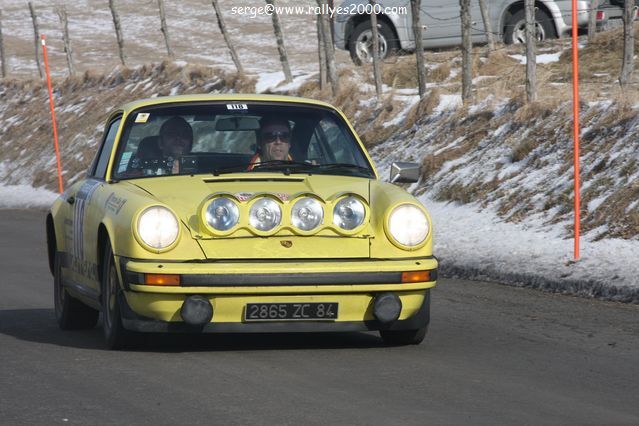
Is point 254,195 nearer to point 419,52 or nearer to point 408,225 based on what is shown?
point 408,225

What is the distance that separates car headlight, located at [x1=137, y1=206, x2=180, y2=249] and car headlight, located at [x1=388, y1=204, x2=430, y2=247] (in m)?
1.20

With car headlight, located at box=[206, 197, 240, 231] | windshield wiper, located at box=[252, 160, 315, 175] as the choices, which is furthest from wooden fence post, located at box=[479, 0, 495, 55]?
car headlight, located at box=[206, 197, 240, 231]

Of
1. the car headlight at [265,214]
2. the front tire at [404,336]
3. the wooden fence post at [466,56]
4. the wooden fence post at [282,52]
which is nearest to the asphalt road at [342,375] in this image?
the front tire at [404,336]

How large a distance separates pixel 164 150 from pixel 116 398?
269cm

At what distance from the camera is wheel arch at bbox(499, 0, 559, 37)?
1070 inches

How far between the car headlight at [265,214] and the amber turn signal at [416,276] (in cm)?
76

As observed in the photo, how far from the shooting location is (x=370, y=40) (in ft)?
95.9

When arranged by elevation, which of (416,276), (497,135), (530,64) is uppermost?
(416,276)

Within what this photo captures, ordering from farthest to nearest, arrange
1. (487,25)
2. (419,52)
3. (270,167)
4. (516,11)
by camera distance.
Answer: (516,11) < (487,25) < (419,52) < (270,167)

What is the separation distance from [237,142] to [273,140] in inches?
12.9

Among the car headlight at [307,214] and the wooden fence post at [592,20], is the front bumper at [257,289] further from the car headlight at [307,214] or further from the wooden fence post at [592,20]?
the wooden fence post at [592,20]

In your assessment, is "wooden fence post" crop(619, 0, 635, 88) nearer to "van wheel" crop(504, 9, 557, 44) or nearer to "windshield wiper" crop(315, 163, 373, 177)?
"van wheel" crop(504, 9, 557, 44)

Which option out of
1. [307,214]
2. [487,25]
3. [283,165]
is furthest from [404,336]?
[487,25]

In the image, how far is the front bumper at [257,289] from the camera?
25.1 ft
